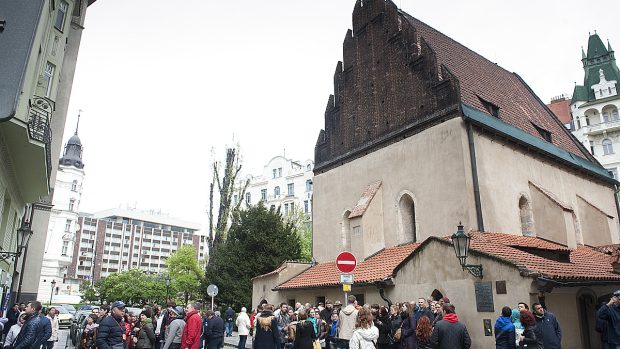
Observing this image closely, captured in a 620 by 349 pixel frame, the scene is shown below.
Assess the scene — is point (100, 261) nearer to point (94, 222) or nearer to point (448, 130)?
point (94, 222)

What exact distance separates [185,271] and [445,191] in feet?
169

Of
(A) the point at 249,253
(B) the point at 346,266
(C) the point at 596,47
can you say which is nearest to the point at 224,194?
(A) the point at 249,253

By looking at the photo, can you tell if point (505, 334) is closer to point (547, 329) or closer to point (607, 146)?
point (547, 329)

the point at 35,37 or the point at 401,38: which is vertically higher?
the point at 401,38

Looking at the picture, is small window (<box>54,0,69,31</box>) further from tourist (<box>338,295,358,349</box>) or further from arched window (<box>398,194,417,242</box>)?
tourist (<box>338,295,358,349</box>)

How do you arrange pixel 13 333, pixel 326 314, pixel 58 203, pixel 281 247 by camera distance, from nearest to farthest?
pixel 13 333 → pixel 326 314 → pixel 281 247 → pixel 58 203

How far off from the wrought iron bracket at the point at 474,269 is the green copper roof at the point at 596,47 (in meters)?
49.6

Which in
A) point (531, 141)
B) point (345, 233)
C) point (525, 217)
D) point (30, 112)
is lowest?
point (345, 233)

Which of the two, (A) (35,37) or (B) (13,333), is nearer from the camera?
(B) (13,333)

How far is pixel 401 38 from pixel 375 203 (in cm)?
819

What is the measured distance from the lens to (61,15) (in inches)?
801

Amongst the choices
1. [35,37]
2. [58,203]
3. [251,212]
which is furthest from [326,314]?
[58,203]

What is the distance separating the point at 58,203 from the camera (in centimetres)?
6744

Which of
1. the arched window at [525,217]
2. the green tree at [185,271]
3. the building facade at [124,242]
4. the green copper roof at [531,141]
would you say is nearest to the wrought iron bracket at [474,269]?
the green copper roof at [531,141]
